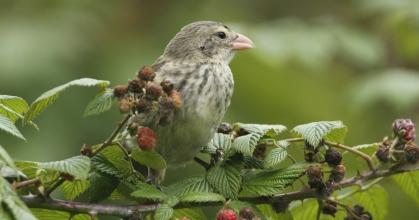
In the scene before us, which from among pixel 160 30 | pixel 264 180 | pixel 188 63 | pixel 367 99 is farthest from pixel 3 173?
pixel 160 30

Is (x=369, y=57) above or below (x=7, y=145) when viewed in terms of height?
above

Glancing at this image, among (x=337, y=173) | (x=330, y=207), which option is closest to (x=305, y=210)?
(x=330, y=207)

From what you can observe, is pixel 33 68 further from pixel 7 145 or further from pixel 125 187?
pixel 125 187

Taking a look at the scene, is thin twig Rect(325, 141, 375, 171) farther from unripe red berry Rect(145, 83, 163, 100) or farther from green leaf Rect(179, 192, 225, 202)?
unripe red berry Rect(145, 83, 163, 100)

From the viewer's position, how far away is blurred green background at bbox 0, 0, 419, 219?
243 inches

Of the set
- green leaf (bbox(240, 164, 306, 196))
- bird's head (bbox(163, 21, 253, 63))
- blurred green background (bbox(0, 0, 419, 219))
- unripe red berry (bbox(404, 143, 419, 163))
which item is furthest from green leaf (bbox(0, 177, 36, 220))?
blurred green background (bbox(0, 0, 419, 219))

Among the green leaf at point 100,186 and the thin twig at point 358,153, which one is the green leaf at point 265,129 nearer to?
the thin twig at point 358,153

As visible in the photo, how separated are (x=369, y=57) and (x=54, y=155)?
7.22 ft

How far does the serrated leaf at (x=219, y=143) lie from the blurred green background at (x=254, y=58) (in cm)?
226

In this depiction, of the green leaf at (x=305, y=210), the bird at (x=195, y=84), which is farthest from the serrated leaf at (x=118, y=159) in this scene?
the green leaf at (x=305, y=210)

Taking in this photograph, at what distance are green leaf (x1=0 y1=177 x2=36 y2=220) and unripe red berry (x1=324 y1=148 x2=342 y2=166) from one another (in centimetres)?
109

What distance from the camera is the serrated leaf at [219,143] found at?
138 inches

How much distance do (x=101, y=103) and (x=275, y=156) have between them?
0.63 metres

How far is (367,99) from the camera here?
5.98 m
